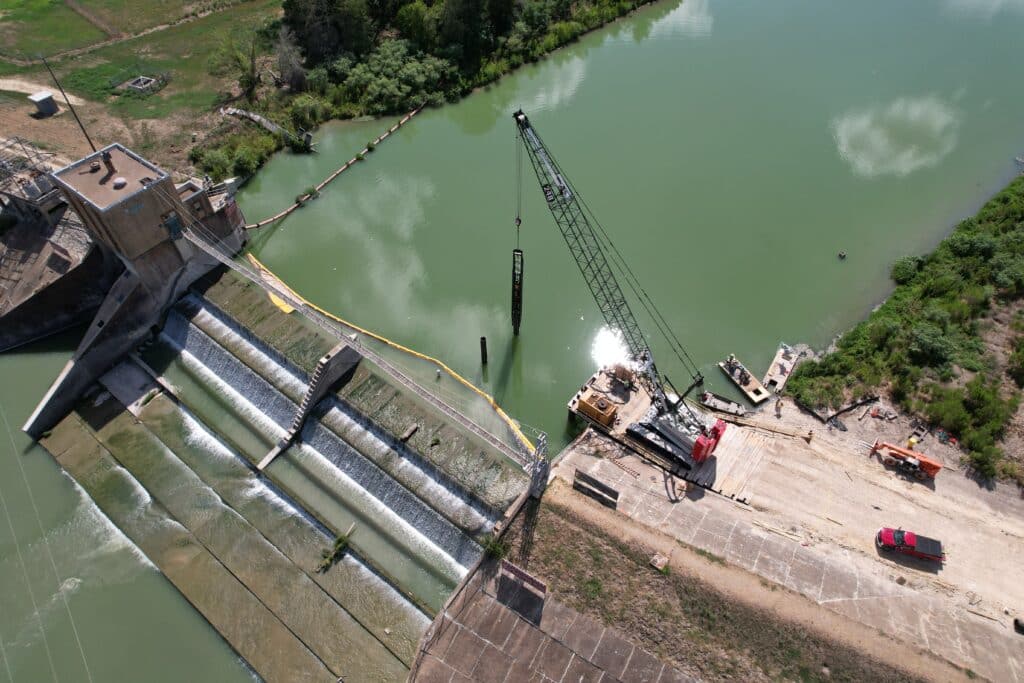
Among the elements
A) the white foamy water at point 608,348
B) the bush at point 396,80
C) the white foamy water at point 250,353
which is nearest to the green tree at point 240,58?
the bush at point 396,80

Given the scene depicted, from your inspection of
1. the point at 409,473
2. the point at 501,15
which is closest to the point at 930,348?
the point at 409,473

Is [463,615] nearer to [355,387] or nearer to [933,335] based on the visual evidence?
[355,387]

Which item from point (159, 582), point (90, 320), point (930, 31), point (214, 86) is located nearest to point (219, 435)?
point (159, 582)

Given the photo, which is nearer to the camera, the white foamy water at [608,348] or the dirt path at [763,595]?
the dirt path at [763,595]

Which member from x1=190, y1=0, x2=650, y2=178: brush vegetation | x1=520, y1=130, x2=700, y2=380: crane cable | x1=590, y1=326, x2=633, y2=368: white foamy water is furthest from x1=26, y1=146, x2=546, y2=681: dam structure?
x1=190, y1=0, x2=650, y2=178: brush vegetation

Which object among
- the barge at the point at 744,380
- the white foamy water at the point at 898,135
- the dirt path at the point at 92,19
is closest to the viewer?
the barge at the point at 744,380

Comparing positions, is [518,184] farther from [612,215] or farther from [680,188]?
[680,188]

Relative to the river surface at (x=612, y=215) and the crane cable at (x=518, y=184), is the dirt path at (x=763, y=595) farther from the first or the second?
the crane cable at (x=518, y=184)
